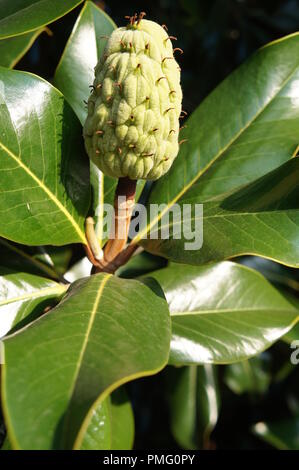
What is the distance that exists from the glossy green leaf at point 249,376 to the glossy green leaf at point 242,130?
1284mm

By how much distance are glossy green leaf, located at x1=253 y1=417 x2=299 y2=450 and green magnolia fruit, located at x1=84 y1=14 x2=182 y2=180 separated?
5.78 ft

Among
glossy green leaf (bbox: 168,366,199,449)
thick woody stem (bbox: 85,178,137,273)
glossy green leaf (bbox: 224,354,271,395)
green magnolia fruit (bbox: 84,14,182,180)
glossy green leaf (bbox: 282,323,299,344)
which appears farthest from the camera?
glossy green leaf (bbox: 224,354,271,395)

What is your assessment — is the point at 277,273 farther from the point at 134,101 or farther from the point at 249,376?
the point at 134,101

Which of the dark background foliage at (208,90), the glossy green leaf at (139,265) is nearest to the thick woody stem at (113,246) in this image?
the glossy green leaf at (139,265)

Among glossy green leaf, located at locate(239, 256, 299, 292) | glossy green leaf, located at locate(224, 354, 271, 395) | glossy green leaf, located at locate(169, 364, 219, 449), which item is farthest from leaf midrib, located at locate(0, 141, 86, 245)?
glossy green leaf, located at locate(224, 354, 271, 395)

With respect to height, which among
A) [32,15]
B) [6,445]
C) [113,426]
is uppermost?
[32,15]

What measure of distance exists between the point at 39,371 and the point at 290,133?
959 millimetres

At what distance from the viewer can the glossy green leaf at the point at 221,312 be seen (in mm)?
1434

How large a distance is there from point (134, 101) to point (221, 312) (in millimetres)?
703

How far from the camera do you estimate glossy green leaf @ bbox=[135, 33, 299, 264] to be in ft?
4.92

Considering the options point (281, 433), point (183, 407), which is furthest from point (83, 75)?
point (281, 433)

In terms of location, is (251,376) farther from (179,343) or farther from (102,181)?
(102,181)

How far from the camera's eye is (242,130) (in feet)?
5.13

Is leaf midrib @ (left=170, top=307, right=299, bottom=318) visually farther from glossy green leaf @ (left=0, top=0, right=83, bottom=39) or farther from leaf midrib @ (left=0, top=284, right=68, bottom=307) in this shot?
glossy green leaf @ (left=0, top=0, right=83, bottom=39)
